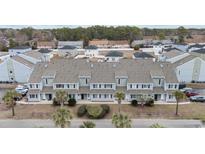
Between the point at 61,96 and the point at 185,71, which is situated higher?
the point at 185,71

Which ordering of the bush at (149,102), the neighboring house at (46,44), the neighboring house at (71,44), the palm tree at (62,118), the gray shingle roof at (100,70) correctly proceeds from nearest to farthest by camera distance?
1. the palm tree at (62,118)
2. the bush at (149,102)
3. the gray shingle roof at (100,70)
4. the neighboring house at (46,44)
5. the neighboring house at (71,44)

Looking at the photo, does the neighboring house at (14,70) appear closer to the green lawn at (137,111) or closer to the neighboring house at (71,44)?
the green lawn at (137,111)

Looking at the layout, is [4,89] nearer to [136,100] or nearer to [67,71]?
[67,71]

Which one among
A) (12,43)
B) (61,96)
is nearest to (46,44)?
(12,43)

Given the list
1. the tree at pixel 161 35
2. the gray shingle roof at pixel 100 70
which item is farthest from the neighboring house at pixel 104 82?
the tree at pixel 161 35

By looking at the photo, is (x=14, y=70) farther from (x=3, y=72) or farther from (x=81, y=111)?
(x=81, y=111)
